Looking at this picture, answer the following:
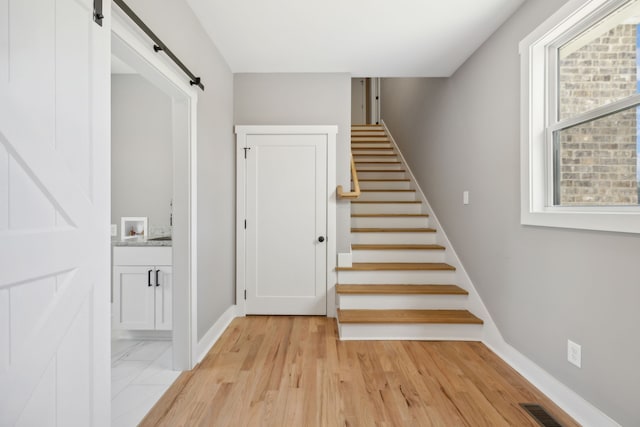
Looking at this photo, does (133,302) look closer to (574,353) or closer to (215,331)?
(215,331)

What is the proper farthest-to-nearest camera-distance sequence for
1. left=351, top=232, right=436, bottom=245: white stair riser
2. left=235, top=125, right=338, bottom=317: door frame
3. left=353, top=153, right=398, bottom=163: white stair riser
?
1. left=353, top=153, right=398, bottom=163: white stair riser
2. left=351, top=232, right=436, bottom=245: white stair riser
3. left=235, top=125, right=338, bottom=317: door frame

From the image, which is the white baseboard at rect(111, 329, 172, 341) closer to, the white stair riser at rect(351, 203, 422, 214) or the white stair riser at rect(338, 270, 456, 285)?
the white stair riser at rect(338, 270, 456, 285)

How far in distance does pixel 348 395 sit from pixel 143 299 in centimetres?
181

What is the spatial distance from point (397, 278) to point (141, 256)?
7.69 feet

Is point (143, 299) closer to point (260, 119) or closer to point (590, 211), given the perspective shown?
point (260, 119)

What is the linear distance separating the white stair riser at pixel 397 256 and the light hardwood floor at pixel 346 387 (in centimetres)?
101

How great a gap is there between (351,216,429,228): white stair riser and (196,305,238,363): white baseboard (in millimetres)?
1761

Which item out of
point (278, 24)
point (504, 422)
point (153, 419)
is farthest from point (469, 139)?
point (153, 419)

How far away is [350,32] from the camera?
8.66 feet

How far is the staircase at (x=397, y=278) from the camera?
284cm

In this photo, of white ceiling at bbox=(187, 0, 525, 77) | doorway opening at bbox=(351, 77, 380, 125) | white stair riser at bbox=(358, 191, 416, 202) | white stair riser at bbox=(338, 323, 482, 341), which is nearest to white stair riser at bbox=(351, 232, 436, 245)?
white stair riser at bbox=(358, 191, 416, 202)

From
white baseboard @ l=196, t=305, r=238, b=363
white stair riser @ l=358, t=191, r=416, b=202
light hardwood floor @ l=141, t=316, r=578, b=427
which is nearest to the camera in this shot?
light hardwood floor @ l=141, t=316, r=578, b=427

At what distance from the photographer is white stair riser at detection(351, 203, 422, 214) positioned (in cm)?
437

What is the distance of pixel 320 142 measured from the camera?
135 inches
